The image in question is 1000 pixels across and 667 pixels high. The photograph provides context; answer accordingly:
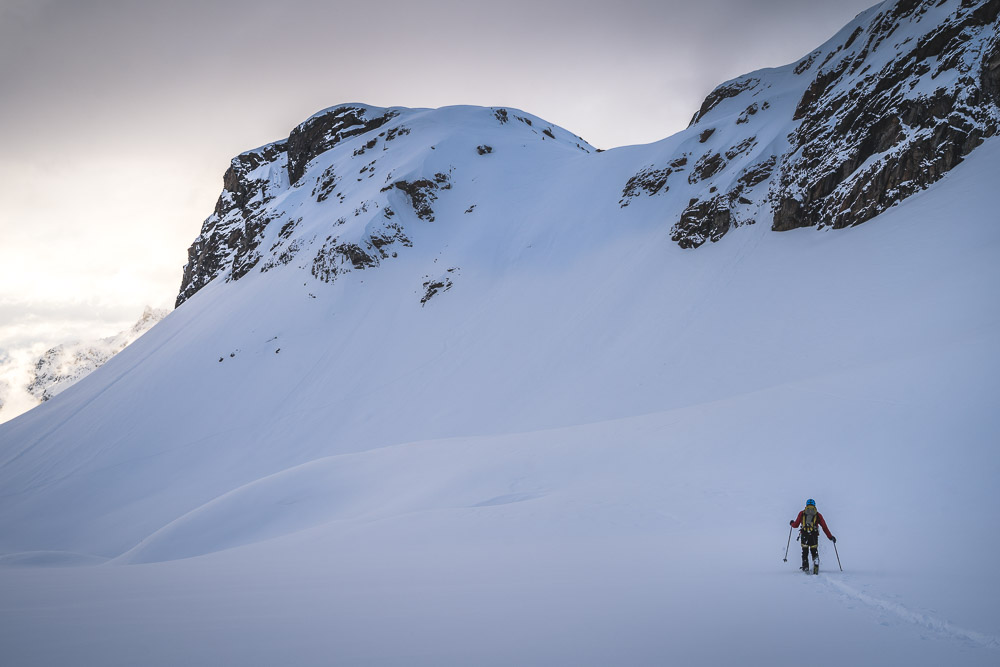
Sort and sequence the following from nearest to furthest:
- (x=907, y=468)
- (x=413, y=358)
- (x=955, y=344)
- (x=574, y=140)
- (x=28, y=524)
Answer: (x=907, y=468), (x=955, y=344), (x=28, y=524), (x=413, y=358), (x=574, y=140)

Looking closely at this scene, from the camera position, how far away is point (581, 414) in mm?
23141

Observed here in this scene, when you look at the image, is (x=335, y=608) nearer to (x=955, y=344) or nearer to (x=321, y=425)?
(x=955, y=344)

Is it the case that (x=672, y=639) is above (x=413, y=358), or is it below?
below

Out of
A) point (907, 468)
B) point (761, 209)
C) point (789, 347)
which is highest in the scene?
point (761, 209)

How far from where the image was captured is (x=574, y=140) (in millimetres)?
80312

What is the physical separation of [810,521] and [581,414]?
15.9 meters

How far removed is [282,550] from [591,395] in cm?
1727

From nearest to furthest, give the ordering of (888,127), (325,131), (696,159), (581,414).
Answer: (581,414)
(888,127)
(696,159)
(325,131)

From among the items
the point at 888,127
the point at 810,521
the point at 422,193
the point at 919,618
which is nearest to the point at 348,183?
the point at 422,193

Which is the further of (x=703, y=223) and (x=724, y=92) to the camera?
(x=724, y=92)

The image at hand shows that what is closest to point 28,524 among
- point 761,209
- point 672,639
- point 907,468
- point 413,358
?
point 413,358

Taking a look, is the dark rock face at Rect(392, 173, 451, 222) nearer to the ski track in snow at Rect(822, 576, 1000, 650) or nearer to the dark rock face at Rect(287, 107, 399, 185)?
the dark rock face at Rect(287, 107, 399, 185)

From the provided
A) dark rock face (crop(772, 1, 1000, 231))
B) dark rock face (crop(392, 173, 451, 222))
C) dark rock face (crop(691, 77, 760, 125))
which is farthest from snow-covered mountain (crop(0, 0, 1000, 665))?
dark rock face (crop(392, 173, 451, 222))

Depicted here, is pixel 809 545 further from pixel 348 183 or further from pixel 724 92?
pixel 348 183
